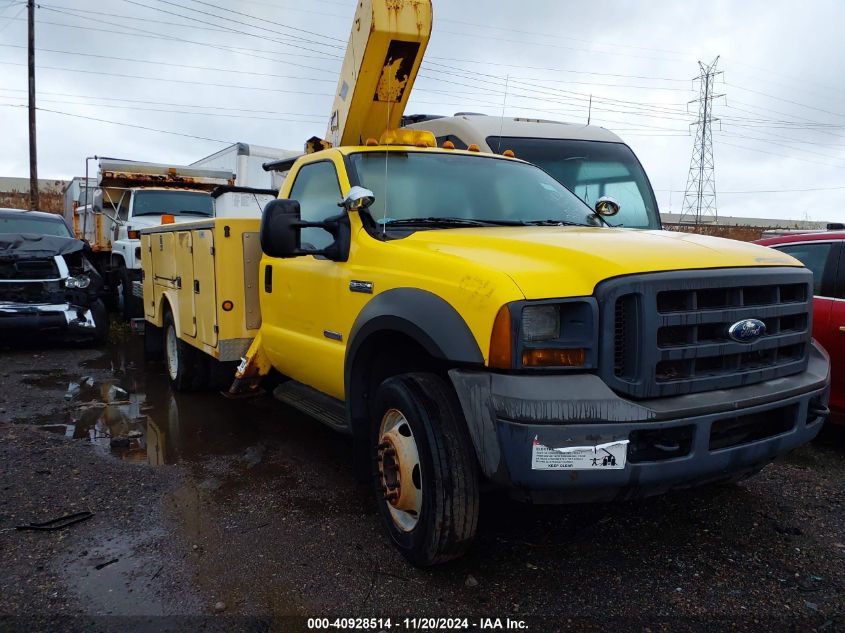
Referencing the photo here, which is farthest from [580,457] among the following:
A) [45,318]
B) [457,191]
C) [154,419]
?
[45,318]

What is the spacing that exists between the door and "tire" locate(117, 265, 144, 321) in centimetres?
681

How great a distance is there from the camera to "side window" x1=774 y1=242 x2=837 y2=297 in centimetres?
489

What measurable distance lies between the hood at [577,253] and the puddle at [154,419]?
2.37 meters

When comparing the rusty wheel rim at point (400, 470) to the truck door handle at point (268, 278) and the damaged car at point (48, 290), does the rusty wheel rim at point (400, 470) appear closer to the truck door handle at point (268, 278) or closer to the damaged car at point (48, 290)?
the truck door handle at point (268, 278)

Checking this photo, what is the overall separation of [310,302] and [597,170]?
5900mm

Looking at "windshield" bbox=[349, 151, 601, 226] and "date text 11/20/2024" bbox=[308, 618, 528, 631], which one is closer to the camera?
"date text 11/20/2024" bbox=[308, 618, 528, 631]

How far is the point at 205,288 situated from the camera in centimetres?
527

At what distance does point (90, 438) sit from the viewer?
5137mm

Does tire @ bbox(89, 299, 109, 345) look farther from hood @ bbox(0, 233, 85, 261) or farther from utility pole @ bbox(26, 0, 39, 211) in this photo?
utility pole @ bbox(26, 0, 39, 211)

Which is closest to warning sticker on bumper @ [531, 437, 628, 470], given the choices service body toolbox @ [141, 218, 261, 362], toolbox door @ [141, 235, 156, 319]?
service body toolbox @ [141, 218, 261, 362]

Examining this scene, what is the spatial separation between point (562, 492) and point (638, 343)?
66 cm

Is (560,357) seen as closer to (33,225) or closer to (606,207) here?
(606,207)

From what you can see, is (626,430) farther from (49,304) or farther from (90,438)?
(49,304)

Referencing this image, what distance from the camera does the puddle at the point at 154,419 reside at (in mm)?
4895
